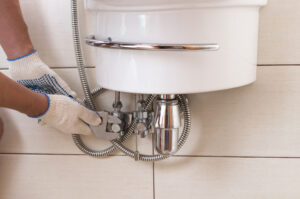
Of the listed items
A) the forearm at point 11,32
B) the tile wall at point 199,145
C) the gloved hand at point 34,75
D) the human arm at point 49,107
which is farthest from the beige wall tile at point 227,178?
the forearm at point 11,32

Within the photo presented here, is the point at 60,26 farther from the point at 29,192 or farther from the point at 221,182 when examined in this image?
the point at 221,182

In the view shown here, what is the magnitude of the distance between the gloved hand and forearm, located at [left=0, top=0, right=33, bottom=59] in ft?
0.06

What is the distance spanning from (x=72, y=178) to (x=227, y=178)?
0.47 m

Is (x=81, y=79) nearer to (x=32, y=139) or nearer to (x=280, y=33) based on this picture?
(x=32, y=139)

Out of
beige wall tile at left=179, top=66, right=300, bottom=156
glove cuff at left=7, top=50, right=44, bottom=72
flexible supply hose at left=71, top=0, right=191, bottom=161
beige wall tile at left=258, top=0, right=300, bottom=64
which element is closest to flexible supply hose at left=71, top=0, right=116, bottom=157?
flexible supply hose at left=71, top=0, right=191, bottom=161

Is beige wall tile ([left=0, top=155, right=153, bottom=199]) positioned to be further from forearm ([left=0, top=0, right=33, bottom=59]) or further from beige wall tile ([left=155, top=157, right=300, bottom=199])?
forearm ([left=0, top=0, right=33, bottom=59])

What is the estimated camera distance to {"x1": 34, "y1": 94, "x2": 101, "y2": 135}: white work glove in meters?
0.76

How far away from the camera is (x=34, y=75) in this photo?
2.64 ft

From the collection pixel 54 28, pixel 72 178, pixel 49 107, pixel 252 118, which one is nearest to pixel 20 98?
pixel 49 107

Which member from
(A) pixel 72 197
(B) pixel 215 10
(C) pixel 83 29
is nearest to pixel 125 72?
(B) pixel 215 10

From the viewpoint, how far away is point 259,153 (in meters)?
0.91

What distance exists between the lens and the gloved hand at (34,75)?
31.5 inches

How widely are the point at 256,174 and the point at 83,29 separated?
64 centimetres

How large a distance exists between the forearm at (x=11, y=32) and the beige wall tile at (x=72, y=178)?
0.35 m
